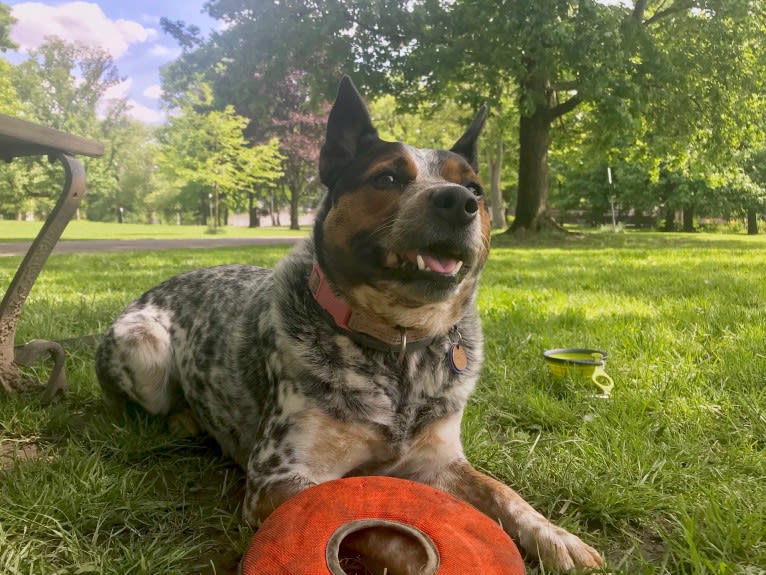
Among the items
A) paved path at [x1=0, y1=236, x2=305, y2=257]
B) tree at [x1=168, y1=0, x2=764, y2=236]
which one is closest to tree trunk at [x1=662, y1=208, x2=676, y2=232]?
tree at [x1=168, y1=0, x2=764, y2=236]

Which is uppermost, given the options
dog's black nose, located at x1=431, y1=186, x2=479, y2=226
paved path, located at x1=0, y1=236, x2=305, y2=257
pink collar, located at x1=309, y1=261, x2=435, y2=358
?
dog's black nose, located at x1=431, y1=186, x2=479, y2=226

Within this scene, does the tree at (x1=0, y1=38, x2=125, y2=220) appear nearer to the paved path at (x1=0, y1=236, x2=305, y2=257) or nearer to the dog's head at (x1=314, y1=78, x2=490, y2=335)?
the paved path at (x1=0, y1=236, x2=305, y2=257)

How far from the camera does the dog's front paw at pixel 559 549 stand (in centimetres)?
184

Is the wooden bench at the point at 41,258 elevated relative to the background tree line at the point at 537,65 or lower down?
lower down

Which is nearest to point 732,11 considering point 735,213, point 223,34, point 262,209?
point 223,34

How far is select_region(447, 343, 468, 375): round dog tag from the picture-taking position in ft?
7.99

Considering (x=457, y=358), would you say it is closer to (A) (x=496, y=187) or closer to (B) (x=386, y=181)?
(B) (x=386, y=181)

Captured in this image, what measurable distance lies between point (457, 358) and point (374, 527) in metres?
0.97

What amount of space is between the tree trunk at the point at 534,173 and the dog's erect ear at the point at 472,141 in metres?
14.9

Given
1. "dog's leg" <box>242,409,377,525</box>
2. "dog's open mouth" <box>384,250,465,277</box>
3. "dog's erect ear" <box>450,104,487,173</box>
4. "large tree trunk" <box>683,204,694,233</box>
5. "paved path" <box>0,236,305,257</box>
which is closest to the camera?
"dog's leg" <box>242,409,377,525</box>

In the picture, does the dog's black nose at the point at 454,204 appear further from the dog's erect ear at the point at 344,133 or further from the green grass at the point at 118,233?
the green grass at the point at 118,233

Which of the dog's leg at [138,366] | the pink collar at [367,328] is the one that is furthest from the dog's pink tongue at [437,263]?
the dog's leg at [138,366]

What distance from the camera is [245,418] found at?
2680mm

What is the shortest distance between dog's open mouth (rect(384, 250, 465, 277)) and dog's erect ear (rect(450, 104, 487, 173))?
798 mm
